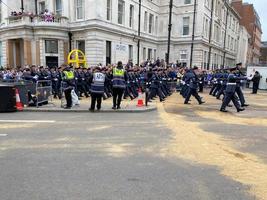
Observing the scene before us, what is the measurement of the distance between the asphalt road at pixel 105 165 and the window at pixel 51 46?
23080mm

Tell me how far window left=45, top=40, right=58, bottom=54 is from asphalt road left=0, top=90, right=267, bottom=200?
75.7 ft

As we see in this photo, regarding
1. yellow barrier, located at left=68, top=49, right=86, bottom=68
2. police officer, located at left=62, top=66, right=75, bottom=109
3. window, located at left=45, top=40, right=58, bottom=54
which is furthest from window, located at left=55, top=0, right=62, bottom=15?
police officer, located at left=62, top=66, right=75, bottom=109

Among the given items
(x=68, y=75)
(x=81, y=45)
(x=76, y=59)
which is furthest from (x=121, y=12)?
(x=68, y=75)

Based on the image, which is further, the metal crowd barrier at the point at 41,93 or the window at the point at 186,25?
the window at the point at 186,25

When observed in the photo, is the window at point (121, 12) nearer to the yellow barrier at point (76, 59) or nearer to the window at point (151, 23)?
the yellow barrier at point (76, 59)

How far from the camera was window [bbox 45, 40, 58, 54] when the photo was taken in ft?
102

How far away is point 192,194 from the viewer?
14.1ft

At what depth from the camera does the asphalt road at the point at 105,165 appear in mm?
4320

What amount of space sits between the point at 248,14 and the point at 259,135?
101 m

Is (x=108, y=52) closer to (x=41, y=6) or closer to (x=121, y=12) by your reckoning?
(x=121, y=12)

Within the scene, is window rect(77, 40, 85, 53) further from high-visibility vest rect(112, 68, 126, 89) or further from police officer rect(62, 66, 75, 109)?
high-visibility vest rect(112, 68, 126, 89)

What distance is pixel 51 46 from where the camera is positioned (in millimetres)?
31203

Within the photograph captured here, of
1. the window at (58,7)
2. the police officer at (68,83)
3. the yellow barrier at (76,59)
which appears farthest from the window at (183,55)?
the police officer at (68,83)

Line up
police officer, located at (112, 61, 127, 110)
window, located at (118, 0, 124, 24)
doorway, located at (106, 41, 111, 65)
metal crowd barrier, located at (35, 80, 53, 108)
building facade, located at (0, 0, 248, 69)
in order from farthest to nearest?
window, located at (118, 0, 124, 24) < doorway, located at (106, 41, 111, 65) < building facade, located at (0, 0, 248, 69) < metal crowd barrier, located at (35, 80, 53, 108) < police officer, located at (112, 61, 127, 110)
